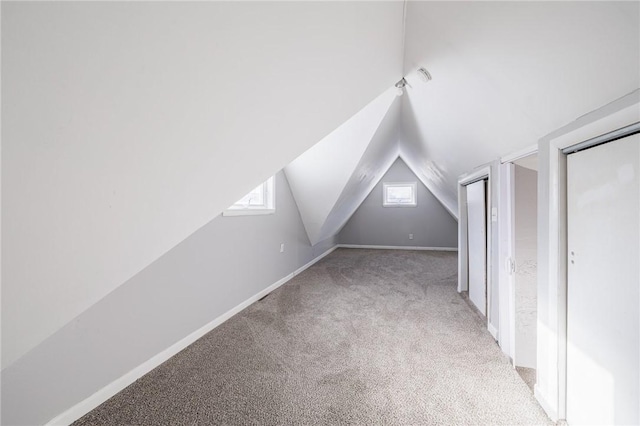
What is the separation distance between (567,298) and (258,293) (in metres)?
2.93

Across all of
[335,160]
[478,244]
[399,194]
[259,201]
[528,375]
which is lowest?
[528,375]

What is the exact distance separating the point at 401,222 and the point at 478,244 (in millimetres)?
4296

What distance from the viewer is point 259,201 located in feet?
11.9

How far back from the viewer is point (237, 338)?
2500 mm

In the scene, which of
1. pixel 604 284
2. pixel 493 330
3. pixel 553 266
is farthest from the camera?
pixel 493 330

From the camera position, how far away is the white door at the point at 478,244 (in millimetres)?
2941

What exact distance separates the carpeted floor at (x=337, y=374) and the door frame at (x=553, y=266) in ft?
0.62

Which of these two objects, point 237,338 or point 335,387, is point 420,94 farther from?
point 237,338

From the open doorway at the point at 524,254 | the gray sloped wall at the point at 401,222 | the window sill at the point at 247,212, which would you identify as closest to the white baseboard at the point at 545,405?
the open doorway at the point at 524,254

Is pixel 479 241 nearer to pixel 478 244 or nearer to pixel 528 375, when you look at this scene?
pixel 478 244

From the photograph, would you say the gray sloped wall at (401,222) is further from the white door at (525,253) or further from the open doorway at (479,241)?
the white door at (525,253)

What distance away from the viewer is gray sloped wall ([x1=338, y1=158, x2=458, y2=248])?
7188 millimetres

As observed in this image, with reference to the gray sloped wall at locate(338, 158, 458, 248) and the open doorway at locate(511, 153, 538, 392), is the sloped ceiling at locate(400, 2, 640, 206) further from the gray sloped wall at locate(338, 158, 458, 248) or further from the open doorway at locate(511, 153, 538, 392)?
the gray sloped wall at locate(338, 158, 458, 248)

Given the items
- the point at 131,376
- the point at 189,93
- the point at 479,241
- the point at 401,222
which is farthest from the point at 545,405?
the point at 401,222
